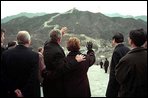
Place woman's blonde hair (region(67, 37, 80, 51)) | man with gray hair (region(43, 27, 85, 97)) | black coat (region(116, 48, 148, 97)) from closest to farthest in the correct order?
1. black coat (region(116, 48, 148, 97))
2. man with gray hair (region(43, 27, 85, 97))
3. woman's blonde hair (region(67, 37, 80, 51))

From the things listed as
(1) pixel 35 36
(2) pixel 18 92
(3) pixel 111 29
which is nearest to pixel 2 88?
Answer: (2) pixel 18 92

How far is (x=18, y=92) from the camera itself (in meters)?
6.67

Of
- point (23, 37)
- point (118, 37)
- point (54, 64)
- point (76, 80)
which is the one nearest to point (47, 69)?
point (54, 64)

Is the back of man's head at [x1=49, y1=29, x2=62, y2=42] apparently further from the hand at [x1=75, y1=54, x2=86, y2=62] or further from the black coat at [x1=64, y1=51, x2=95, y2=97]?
the hand at [x1=75, y1=54, x2=86, y2=62]

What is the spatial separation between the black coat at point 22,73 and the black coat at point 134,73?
1.60m

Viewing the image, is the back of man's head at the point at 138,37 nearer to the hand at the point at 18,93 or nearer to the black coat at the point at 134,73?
the black coat at the point at 134,73

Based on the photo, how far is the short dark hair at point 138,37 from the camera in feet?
19.2

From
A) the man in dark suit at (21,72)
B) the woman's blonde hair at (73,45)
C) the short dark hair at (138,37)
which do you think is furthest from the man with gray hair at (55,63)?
the short dark hair at (138,37)

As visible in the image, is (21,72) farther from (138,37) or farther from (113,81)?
(138,37)

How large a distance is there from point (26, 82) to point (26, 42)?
0.67 metres

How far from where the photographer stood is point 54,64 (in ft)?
23.3

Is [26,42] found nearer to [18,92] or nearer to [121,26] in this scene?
[18,92]

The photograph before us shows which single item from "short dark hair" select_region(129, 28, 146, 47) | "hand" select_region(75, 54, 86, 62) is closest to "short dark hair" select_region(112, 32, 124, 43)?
"hand" select_region(75, 54, 86, 62)

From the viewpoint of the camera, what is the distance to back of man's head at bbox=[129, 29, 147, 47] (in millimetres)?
5848
